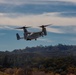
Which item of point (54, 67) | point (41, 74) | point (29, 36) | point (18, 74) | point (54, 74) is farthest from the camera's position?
point (54, 67)

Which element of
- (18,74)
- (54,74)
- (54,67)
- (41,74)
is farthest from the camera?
(54,67)

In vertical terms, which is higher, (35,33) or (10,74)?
(35,33)

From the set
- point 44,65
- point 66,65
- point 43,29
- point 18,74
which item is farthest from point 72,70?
point 43,29

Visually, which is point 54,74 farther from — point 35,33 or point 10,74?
point 35,33

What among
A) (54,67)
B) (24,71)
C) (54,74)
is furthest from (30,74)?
(54,67)

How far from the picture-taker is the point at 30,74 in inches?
5428

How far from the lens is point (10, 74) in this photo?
151750mm

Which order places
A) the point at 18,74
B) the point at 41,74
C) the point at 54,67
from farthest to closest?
the point at 54,67 → the point at 41,74 → the point at 18,74

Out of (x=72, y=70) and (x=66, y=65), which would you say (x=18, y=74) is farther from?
(x=66, y=65)

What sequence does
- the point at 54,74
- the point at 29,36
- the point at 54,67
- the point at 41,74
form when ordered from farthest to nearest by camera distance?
the point at 54,67, the point at 54,74, the point at 41,74, the point at 29,36

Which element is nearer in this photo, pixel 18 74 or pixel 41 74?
pixel 18 74

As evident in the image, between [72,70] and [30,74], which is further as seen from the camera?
[72,70]

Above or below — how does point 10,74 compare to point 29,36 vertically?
below

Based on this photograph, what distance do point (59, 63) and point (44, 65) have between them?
368 inches
